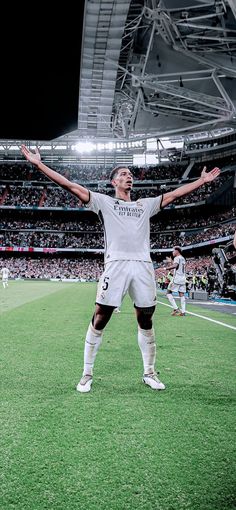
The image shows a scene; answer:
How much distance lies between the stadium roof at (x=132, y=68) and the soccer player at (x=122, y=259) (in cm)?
1142

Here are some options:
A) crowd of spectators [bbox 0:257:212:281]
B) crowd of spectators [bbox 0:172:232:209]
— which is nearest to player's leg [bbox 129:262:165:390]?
crowd of spectators [bbox 0:257:212:281]

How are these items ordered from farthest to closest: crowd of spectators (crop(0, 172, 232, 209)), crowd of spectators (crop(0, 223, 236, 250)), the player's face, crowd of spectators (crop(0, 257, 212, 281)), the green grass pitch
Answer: crowd of spectators (crop(0, 172, 232, 209)) < crowd of spectators (crop(0, 223, 236, 250)) < crowd of spectators (crop(0, 257, 212, 281)) < the player's face < the green grass pitch

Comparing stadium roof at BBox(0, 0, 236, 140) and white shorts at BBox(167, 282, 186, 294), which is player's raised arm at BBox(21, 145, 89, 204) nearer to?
white shorts at BBox(167, 282, 186, 294)

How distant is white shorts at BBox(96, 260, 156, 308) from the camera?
4.31 metres

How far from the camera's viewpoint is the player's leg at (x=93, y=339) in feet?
14.3

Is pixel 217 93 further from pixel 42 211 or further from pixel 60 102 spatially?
pixel 42 211

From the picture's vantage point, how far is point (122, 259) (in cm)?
438

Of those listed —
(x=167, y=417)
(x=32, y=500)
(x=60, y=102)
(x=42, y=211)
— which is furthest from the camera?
(x=42, y=211)

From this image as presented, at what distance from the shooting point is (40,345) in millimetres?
7238

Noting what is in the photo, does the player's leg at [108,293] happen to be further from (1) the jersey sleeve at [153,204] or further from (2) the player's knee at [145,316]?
(1) the jersey sleeve at [153,204]

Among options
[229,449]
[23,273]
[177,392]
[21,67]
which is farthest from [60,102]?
[23,273]

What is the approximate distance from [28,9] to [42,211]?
5957 centimetres

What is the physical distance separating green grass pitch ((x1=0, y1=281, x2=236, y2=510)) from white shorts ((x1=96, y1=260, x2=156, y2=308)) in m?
0.93

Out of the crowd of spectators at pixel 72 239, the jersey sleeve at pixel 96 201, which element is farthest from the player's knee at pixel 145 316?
the crowd of spectators at pixel 72 239
